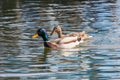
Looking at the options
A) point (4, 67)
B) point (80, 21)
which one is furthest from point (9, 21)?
point (4, 67)

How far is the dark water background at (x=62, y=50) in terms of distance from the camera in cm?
1641

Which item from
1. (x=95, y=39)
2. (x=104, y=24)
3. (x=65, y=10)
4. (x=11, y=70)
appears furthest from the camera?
(x=65, y=10)

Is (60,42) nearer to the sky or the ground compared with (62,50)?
nearer to the sky

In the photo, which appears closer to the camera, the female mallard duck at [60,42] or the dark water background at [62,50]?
the dark water background at [62,50]

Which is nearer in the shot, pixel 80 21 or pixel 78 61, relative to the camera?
pixel 78 61

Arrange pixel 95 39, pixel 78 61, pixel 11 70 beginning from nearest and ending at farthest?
pixel 11 70 → pixel 78 61 → pixel 95 39

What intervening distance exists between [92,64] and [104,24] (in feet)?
31.1

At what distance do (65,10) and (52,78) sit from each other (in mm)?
18355

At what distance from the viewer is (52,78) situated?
1559cm

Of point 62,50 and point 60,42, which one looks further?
point 60,42

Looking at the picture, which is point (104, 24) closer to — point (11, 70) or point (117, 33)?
point (117, 33)

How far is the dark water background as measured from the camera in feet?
53.8

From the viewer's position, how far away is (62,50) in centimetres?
2119

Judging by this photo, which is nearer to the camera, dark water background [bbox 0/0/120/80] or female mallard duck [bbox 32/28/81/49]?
dark water background [bbox 0/0/120/80]
